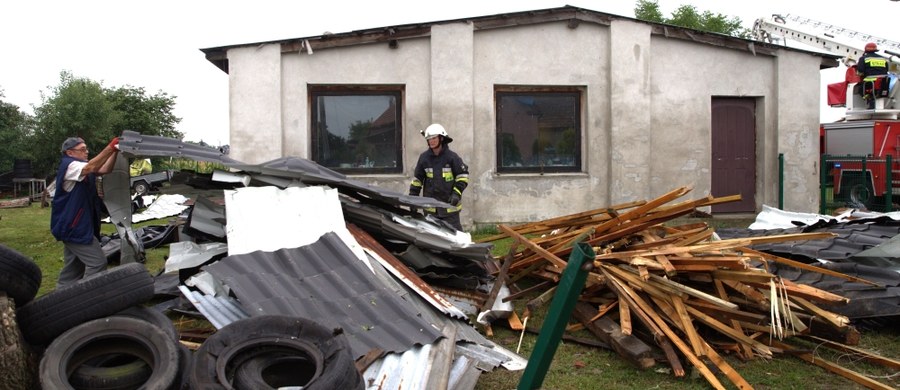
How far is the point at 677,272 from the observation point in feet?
16.7

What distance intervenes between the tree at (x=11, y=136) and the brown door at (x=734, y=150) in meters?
30.8

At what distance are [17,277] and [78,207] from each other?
97.1 inches

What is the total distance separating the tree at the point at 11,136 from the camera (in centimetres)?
3162

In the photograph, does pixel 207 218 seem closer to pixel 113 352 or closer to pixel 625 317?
pixel 113 352

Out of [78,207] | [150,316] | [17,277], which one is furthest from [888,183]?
[17,277]

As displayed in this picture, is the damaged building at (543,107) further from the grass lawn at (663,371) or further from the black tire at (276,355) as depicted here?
the black tire at (276,355)

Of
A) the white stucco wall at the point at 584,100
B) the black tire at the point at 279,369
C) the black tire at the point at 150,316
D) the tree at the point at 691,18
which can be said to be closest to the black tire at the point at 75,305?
the black tire at the point at 150,316

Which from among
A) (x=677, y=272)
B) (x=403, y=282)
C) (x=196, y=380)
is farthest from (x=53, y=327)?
(x=677, y=272)

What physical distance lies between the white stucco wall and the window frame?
5.5 inches

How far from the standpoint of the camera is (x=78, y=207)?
→ 609 cm

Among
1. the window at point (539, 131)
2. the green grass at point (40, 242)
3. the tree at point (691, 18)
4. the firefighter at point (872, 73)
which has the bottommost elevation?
the green grass at point (40, 242)

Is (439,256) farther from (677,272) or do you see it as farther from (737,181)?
(737,181)

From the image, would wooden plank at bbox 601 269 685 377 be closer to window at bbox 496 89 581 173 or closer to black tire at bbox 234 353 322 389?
black tire at bbox 234 353 322 389

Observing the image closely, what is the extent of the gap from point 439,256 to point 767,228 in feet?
17.2
